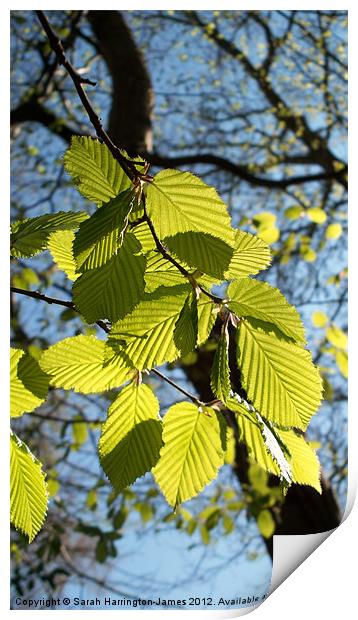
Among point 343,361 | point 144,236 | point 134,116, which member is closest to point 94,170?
point 144,236

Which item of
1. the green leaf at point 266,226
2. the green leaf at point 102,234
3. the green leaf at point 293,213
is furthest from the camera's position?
the green leaf at point 293,213

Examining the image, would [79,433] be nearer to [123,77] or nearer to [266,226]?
[266,226]

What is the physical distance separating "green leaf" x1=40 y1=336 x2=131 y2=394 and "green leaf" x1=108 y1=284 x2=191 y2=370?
18mm

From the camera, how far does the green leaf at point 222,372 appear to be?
0.16m

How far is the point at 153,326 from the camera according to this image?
6.7 inches

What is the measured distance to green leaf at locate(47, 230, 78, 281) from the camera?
0.67ft

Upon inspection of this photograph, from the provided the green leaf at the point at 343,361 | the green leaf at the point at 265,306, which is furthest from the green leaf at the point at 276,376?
the green leaf at the point at 343,361

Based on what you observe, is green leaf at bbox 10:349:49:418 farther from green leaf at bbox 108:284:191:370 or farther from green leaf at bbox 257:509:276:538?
green leaf at bbox 257:509:276:538

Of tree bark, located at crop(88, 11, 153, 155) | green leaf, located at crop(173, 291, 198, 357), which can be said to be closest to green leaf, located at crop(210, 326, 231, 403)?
green leaf, located at crop(173, 291, 198, 357)

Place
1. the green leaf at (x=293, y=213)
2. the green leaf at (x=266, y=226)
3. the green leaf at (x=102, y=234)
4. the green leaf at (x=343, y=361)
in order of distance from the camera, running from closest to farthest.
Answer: the green leaf at (x=102, y=234)
the green leaf at (x=343, y=361)
the green leaf at (x=266, y=226)
the green leaf at (x=293, y=213)

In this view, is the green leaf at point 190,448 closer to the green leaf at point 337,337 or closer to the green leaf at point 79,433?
the green leaf at point 337,337

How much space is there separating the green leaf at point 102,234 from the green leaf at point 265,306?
0.04 m

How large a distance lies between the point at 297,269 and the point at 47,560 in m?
0.55

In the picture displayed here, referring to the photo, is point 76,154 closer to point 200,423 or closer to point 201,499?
point 200,423
